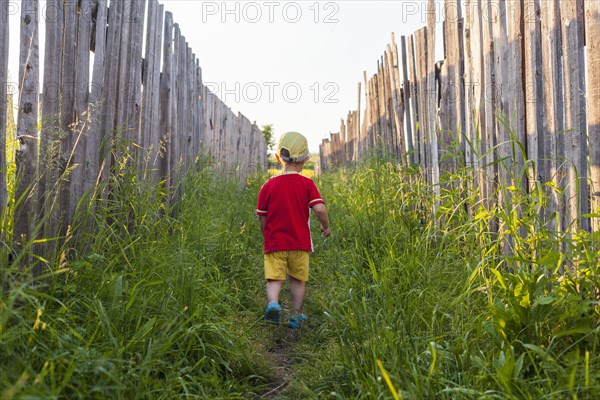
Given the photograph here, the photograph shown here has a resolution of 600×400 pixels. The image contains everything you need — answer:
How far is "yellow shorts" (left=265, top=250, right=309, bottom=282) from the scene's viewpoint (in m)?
3.73

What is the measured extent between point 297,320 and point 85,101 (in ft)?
6.04

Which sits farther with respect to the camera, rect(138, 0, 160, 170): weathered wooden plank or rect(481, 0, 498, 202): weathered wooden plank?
rect(138, 0, 160, 170): weathered wooden plank

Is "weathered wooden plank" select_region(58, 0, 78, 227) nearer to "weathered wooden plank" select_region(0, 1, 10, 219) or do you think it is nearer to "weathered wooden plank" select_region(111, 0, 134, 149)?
"weathered wooden plank" select_region(0, 1, 10, 219)

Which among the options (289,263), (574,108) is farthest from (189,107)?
(574,108)

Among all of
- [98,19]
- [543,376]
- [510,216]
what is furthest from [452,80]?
[543,376]

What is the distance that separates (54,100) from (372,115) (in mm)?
6728

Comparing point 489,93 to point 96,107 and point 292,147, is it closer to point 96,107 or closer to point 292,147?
point 292,147

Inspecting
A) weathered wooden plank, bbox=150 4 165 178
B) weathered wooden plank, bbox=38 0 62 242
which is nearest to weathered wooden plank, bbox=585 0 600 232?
weathered wooden plank, bbox=38 0 62 242

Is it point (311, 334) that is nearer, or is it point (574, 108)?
point (574, 108)

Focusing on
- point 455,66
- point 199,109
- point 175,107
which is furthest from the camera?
point 199,109

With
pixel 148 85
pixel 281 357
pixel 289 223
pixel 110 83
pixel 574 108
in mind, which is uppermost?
pixel 148 85

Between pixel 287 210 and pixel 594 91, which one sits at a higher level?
pixel 594 91

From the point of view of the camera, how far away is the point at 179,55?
19.5 feet

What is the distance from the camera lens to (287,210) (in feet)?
12.4
